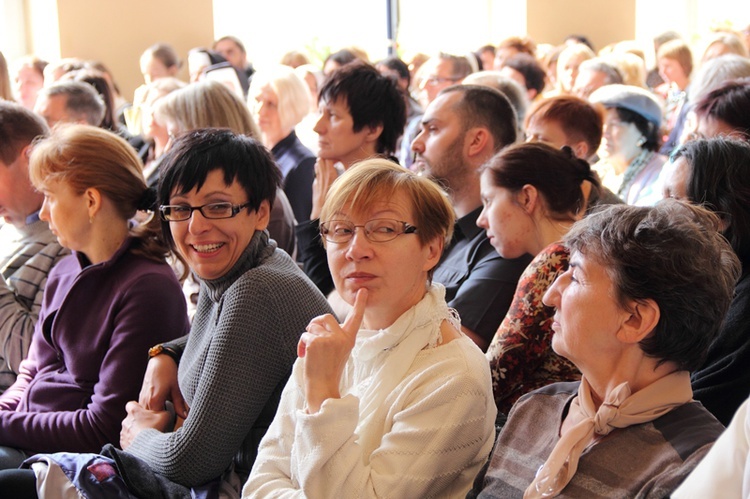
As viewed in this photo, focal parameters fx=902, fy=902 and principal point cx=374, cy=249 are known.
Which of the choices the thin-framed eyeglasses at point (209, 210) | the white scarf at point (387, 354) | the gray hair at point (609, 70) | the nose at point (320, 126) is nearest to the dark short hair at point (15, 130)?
the nose at point (320, 126)

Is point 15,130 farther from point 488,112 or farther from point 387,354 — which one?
point 387,354

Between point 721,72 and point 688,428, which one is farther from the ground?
point 721,72

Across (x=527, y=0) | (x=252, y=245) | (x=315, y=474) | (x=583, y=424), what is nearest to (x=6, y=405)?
(x=252, y=245)

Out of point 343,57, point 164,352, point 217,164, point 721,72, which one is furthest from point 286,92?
point 343,57

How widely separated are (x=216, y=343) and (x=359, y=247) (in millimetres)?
464

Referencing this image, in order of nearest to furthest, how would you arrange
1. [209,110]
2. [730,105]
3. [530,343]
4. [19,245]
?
1. [530,343]
2. [730,105]
3. [19,245]
4. [209,110]

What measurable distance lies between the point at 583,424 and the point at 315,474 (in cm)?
48

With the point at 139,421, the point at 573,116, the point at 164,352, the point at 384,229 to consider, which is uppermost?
the point at 384,229

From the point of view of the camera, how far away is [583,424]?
150 centimetres

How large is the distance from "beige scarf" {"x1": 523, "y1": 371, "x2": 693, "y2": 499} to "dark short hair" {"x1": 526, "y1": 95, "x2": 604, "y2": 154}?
7.23ft

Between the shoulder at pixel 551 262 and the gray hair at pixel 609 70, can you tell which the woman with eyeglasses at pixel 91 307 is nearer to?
the shoulder at pixel 551 262

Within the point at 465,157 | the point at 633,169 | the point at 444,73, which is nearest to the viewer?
the point at 465,157

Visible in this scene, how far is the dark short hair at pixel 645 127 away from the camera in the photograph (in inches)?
173

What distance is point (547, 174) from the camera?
250 centimetres
